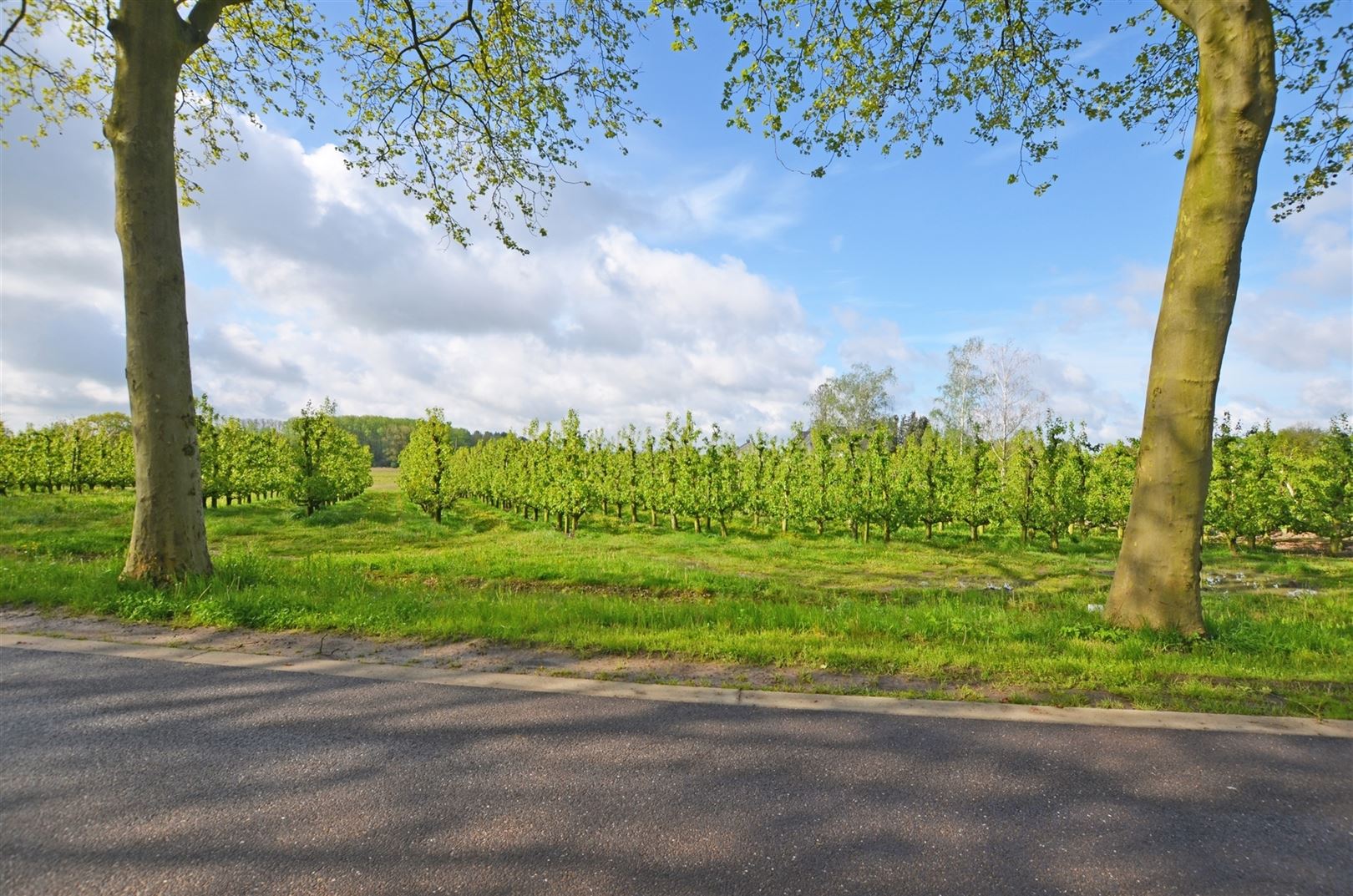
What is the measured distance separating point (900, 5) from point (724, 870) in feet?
30.9

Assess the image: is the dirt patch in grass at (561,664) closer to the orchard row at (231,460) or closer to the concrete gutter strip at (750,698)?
the concrete gutter strip at (750,698)

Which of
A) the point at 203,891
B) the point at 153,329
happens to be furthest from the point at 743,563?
the point at 203,891

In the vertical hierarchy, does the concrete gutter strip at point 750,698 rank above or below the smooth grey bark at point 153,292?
below

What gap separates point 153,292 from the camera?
6141 millimetres

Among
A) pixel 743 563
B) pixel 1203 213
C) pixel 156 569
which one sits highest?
pixel 1203 213

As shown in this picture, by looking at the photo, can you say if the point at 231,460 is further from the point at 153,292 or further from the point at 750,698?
the point at 750,698

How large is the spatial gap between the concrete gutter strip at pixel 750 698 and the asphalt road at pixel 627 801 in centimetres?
12

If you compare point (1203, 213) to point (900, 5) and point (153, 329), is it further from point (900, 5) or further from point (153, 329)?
point (153, 329)

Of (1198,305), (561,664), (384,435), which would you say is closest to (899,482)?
(1198,305)

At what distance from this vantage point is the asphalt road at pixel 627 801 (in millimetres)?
2078

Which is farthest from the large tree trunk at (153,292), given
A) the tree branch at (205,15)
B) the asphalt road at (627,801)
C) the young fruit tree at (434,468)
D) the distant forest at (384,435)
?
the distant forest at (384,435)

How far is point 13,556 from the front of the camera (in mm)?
9523

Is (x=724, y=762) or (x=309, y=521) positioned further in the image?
(x=309, y=521)

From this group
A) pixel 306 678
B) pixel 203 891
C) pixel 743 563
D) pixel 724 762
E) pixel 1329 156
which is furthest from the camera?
pixel 743 563
